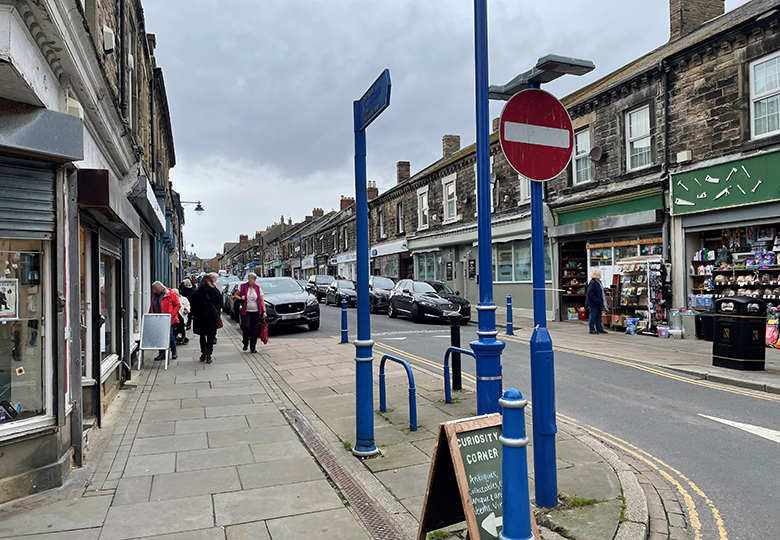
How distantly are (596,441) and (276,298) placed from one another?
1171 centimetres

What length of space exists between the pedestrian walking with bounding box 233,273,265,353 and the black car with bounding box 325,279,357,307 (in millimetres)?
13800

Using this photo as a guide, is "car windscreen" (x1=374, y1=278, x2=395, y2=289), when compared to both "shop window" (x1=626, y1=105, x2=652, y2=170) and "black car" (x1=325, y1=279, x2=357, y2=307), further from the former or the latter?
"shop window" (x1=626, y1=105, x2=652, y2=170)

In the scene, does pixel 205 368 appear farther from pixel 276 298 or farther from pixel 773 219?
pixel 773 219

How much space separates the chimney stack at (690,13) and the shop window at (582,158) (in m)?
3.77

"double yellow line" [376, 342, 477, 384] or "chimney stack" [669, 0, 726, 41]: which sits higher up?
"chimney stack" [669, 0, 726, 41]

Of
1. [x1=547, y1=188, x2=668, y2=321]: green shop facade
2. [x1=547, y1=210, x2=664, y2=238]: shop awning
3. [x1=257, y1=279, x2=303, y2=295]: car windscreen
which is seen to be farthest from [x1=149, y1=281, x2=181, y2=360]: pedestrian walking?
[x1=547, y1=210, x2=664, y2=238]: shop awning

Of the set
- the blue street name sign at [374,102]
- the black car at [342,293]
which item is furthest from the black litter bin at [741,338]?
the black car at [342,293]

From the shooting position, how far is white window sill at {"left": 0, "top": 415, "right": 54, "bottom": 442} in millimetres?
4180

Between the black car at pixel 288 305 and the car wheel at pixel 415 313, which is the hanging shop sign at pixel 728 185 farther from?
the black car at pixel 288 305

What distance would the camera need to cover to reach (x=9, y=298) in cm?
451

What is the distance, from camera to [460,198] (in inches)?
990

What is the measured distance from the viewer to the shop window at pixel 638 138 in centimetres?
1532

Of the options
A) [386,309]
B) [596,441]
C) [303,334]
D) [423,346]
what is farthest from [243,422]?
[386,309]

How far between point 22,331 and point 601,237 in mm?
15808
